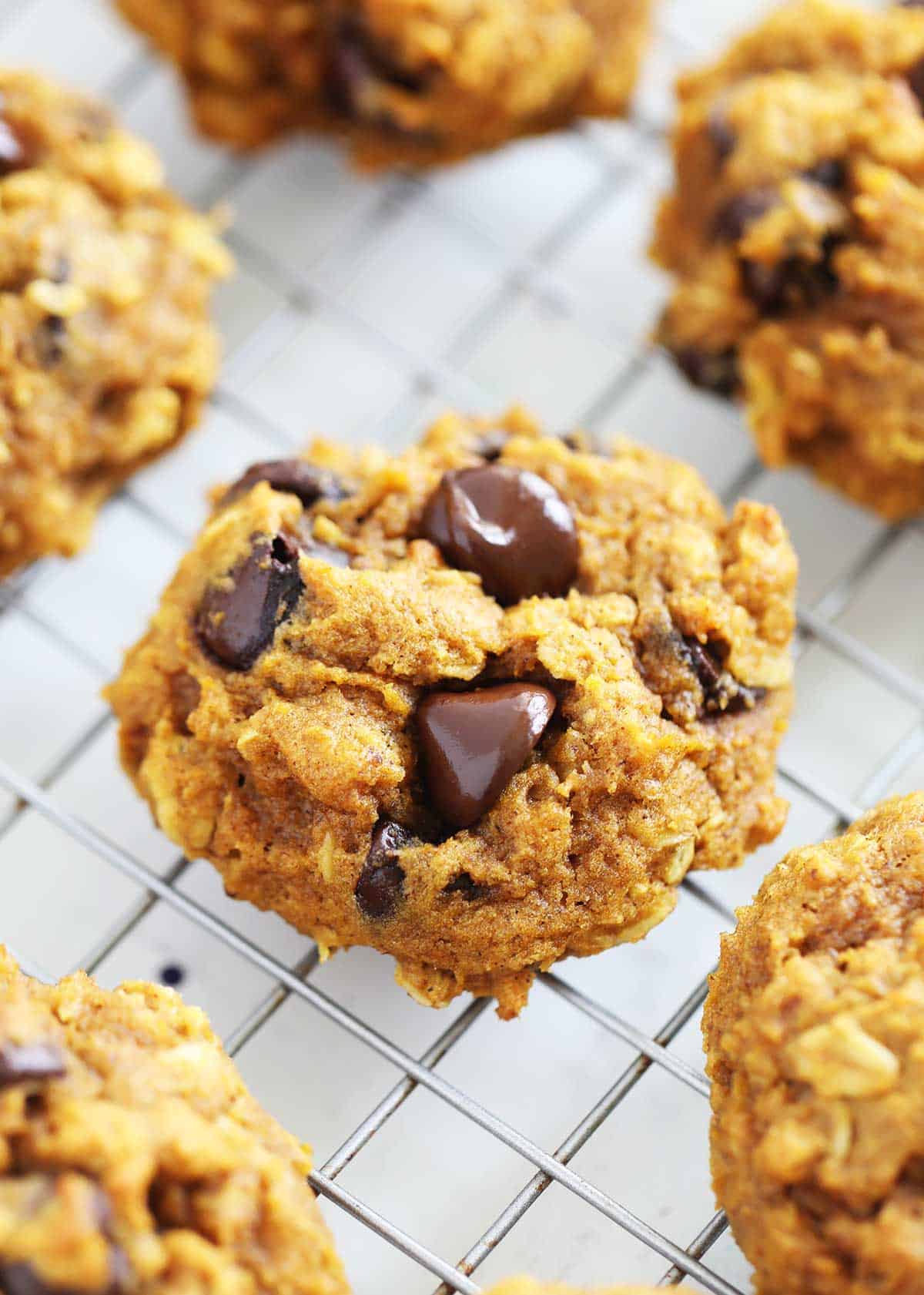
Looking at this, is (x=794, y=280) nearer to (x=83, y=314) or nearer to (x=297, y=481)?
(x=297, y=481)

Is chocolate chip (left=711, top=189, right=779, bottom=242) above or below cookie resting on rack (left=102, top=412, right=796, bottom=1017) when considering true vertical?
above

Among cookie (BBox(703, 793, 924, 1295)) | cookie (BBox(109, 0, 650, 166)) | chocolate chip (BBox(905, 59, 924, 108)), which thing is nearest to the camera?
cookie (BBox(703, 793, 924, 1295))

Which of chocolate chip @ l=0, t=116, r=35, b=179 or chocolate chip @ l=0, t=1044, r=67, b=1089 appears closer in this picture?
chocolate chip @ l=0, t=1044, r=67, b=1089

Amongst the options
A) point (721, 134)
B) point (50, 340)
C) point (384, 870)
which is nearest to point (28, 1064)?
point (384, 870)

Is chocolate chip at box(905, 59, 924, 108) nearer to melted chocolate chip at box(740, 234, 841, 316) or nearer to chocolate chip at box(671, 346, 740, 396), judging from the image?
melted chocolate chip at box(740, 234, 841, 316)

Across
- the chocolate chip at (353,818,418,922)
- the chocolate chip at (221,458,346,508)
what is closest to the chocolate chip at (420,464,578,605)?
the chocolate chip at (221,458,346,508)

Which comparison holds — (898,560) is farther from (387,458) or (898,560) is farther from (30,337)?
(30,337)
